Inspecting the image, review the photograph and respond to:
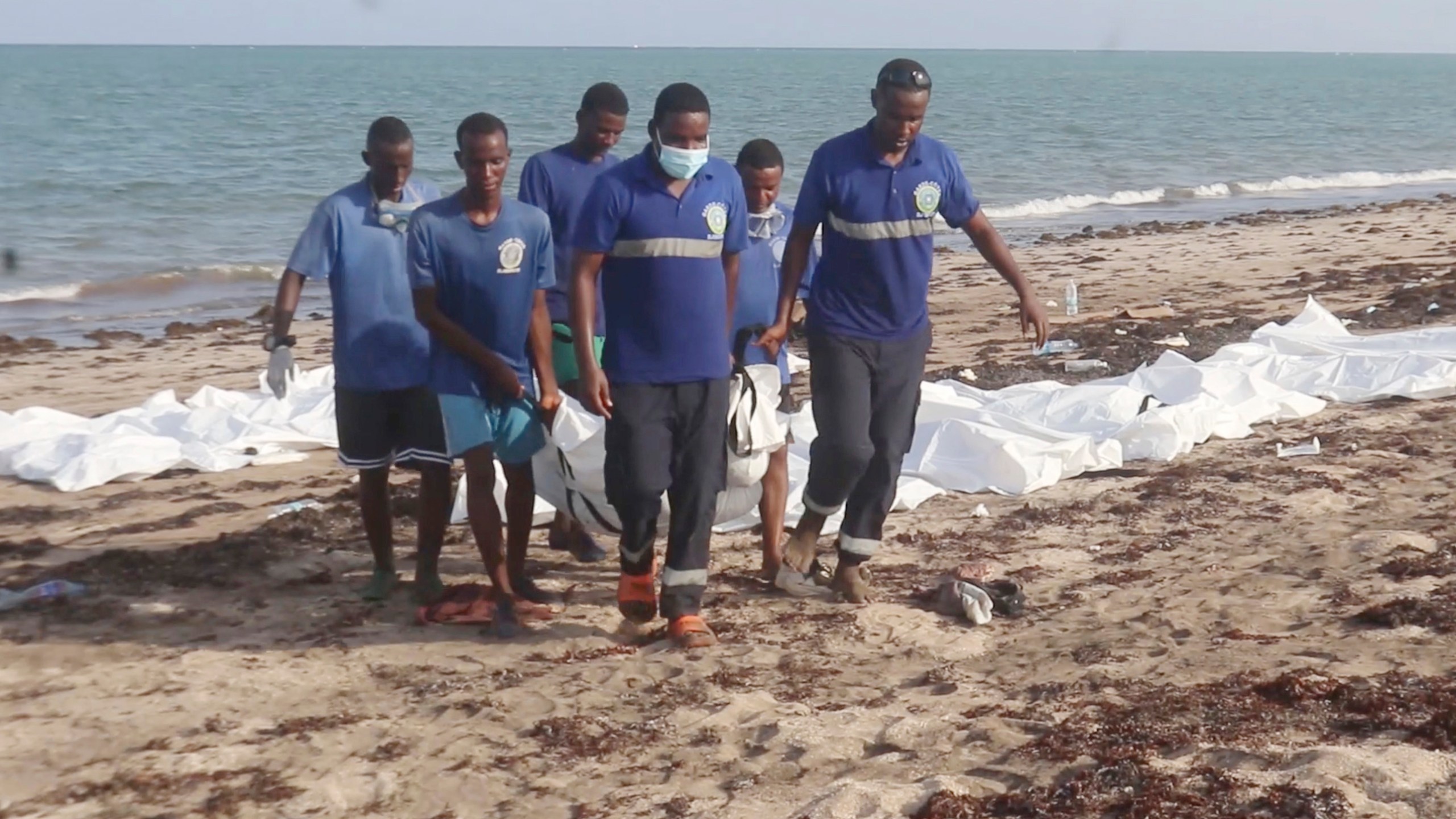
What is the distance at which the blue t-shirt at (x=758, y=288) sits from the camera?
5840 millimetres

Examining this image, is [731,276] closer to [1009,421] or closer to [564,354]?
[564,354]

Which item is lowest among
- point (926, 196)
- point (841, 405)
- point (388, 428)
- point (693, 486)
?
point (693, 486)

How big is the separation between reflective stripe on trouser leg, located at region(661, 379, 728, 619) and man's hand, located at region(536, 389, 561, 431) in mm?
442

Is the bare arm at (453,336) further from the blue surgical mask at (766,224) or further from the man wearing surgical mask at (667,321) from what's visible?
the blue surgical mask at (766,224)

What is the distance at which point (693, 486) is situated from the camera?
209 inches

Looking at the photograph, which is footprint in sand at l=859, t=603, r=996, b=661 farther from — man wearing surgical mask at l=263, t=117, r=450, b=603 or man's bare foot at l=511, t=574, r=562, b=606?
man wearing surgical mask at l=263, t=117, r=450, b=603

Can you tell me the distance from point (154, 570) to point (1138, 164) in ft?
104

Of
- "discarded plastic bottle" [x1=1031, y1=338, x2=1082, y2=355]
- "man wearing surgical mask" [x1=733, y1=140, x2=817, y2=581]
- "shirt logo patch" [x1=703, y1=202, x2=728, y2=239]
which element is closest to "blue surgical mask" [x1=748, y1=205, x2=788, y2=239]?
"man wearing surgical mask" [x1=733, y1=140, x2=817, y2=581]

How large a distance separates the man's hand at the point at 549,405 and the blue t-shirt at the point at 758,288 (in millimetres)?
731

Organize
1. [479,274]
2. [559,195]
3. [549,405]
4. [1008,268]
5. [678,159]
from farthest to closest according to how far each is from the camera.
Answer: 1. [559,195]
2. [1008,268]
3. [549,405]
4. [479,274]
5. [678,159]

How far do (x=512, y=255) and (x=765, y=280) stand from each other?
106 cm

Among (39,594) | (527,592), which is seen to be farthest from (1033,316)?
(39,594)

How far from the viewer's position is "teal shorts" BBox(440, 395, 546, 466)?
17.6ft

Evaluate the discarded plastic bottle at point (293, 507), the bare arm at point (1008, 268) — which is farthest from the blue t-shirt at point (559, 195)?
the discarded plastic bottle at point (293, 507)
